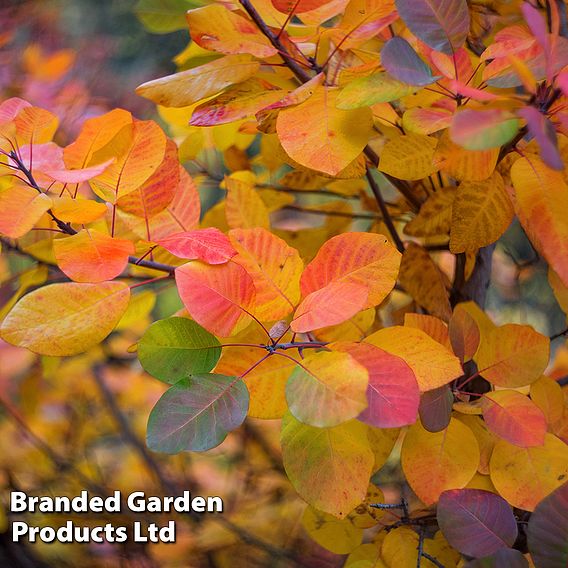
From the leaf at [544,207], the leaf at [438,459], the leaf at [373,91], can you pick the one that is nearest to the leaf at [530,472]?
the leaf at [438,459]

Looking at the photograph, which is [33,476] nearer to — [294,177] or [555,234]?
[294,177]

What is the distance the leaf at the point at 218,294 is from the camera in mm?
367

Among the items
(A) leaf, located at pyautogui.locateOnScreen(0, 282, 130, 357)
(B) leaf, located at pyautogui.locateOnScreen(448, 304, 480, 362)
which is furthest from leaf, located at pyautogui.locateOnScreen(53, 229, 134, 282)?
(B) leaf, located at pyautogui.locateOnScreen(448, 304, 480, 362)

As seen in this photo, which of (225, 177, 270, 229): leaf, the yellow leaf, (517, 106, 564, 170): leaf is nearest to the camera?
(517, 106, 564, 170): leaf

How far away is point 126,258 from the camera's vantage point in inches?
15.3

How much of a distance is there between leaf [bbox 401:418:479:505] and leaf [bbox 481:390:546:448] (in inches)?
1.1

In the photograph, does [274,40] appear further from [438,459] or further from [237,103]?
[438,459]

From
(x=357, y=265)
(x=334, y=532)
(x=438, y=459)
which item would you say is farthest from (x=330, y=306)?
(x=334, y=532)

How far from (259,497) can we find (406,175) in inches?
34.4

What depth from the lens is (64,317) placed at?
1.23 feet

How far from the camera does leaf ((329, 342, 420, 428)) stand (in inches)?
12.9

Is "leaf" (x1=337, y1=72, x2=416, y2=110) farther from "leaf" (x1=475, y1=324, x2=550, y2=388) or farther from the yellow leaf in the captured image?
"leaf" (x1=475, y1=324, x2=550, y2=388)

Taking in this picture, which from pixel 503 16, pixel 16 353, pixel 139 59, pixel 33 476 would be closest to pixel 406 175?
pixel 503 16

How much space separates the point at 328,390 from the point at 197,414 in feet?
0.25
